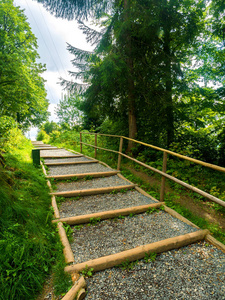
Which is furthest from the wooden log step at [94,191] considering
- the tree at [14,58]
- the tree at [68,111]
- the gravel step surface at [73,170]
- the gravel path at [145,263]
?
the tree at [68,111]

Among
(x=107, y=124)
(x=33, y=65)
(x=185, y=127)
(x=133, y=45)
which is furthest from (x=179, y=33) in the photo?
(x=33, y=65)

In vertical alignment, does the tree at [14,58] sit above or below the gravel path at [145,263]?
above

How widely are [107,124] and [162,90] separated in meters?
3.21

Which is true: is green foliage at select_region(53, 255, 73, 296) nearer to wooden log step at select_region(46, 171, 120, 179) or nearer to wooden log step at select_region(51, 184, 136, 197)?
wooden log step at select_region(51, 184, 136, 197)

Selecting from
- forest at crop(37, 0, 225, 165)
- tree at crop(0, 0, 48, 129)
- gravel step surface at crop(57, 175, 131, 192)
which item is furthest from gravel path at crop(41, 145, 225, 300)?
tree at crop(0, 0, 48, 129)

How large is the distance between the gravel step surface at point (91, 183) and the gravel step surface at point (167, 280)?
7.14ft

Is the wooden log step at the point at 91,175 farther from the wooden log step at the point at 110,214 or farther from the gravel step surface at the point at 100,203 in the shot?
the wooden log step at the point at 110,214

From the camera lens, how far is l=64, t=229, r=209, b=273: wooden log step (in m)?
1.82

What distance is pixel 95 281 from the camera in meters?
1.71

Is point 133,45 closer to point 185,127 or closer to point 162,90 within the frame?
point 162,90

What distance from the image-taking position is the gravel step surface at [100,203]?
2.94m

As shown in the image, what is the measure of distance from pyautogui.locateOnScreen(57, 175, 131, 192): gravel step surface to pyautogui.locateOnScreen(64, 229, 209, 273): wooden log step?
6.63ft

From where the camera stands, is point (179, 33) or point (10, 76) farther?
point (10, 76)

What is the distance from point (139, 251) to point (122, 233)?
0.46 metres
